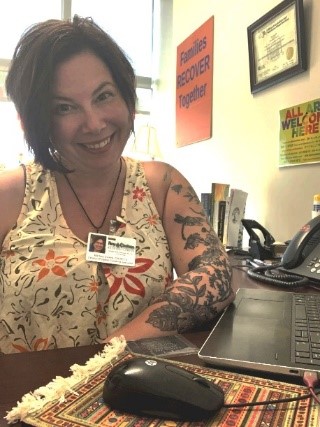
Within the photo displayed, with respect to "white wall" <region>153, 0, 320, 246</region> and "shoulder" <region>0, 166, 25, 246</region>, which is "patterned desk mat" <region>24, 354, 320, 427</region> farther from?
"white wall" <region>153, 0, 320, 246</region>

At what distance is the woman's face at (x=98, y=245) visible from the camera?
97cm

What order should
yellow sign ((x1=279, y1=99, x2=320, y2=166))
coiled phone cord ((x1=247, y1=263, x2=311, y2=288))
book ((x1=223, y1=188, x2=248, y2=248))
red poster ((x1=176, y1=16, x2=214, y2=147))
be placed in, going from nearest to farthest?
coiled phone cord ((x1=247, y1=263, x2=311, y2=288))
yellow sign ((x1=279, y1=99, x2=320, y2=166))
book ((x1=223, y1=188, x2=248, y2=248))
red poster ((x1=176, y1=16, x2=214, y2=147))

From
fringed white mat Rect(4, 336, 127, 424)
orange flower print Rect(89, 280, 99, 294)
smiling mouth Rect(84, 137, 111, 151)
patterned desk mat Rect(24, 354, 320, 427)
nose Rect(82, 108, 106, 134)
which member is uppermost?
nose Rect(82, 108, 106, 134)

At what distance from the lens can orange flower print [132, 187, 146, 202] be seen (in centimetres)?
111

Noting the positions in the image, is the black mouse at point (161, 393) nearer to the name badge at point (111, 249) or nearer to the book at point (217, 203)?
the name badge at point (111, 249)

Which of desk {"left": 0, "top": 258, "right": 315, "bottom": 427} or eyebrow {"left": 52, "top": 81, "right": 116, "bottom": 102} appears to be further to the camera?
eyebrow {"left": 52, "top": 81, "right": 116, "bottom": 102}

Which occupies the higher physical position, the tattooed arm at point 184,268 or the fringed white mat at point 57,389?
the tattooed arm at point 184,268

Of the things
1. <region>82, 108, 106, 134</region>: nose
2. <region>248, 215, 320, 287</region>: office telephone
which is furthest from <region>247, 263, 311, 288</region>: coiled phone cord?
<region>82, 108, 106, 134</region>: nose

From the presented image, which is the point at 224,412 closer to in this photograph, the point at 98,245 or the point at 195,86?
the point at 98,245

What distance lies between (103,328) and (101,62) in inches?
25.2

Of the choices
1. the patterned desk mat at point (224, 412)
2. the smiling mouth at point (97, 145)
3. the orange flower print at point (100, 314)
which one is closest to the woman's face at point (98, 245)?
the orange flower print at point (100, 314)

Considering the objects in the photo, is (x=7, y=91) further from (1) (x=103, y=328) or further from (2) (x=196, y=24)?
(2) (x=196, y=24)

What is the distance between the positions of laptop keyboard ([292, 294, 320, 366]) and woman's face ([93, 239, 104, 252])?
0.42 metres

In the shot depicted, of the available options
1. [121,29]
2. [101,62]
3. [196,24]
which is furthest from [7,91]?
[121,29]
